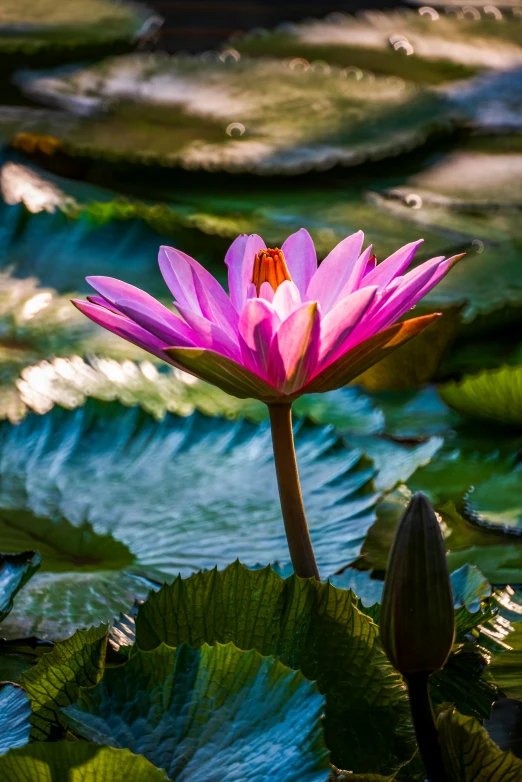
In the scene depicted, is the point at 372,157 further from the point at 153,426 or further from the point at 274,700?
the point at 274,700

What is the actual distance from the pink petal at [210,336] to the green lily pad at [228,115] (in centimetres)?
128

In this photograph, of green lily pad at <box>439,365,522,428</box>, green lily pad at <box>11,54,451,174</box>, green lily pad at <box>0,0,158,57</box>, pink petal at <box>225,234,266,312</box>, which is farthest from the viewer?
green lily pad at <box>0,0,158,57</box>

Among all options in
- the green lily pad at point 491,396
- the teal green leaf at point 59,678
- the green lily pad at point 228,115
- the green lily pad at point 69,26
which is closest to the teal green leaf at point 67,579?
the teal green leaf at point 59,678

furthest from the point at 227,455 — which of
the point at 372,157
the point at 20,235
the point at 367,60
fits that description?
the point at 367,60

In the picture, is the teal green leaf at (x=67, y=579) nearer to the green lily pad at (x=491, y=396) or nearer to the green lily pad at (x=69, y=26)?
the green lily pad at (x=491, y=396)

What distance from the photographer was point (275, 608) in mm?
615

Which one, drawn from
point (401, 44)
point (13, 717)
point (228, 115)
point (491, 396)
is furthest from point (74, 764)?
point (401, 44)

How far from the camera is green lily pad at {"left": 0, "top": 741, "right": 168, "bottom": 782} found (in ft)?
1.64

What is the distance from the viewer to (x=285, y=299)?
0.60 m

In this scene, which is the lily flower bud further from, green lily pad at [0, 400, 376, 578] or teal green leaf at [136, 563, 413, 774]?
green lily pad at [0, 400, 376, 578]

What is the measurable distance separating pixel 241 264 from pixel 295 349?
0.18 metres

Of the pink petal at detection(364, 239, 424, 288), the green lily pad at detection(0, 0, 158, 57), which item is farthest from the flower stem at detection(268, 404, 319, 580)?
the green lily pad at detection(0, 0, 158, 57)

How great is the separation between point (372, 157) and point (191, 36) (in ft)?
4.72

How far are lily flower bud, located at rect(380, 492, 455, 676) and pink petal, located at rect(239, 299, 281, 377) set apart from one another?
0.45ft
